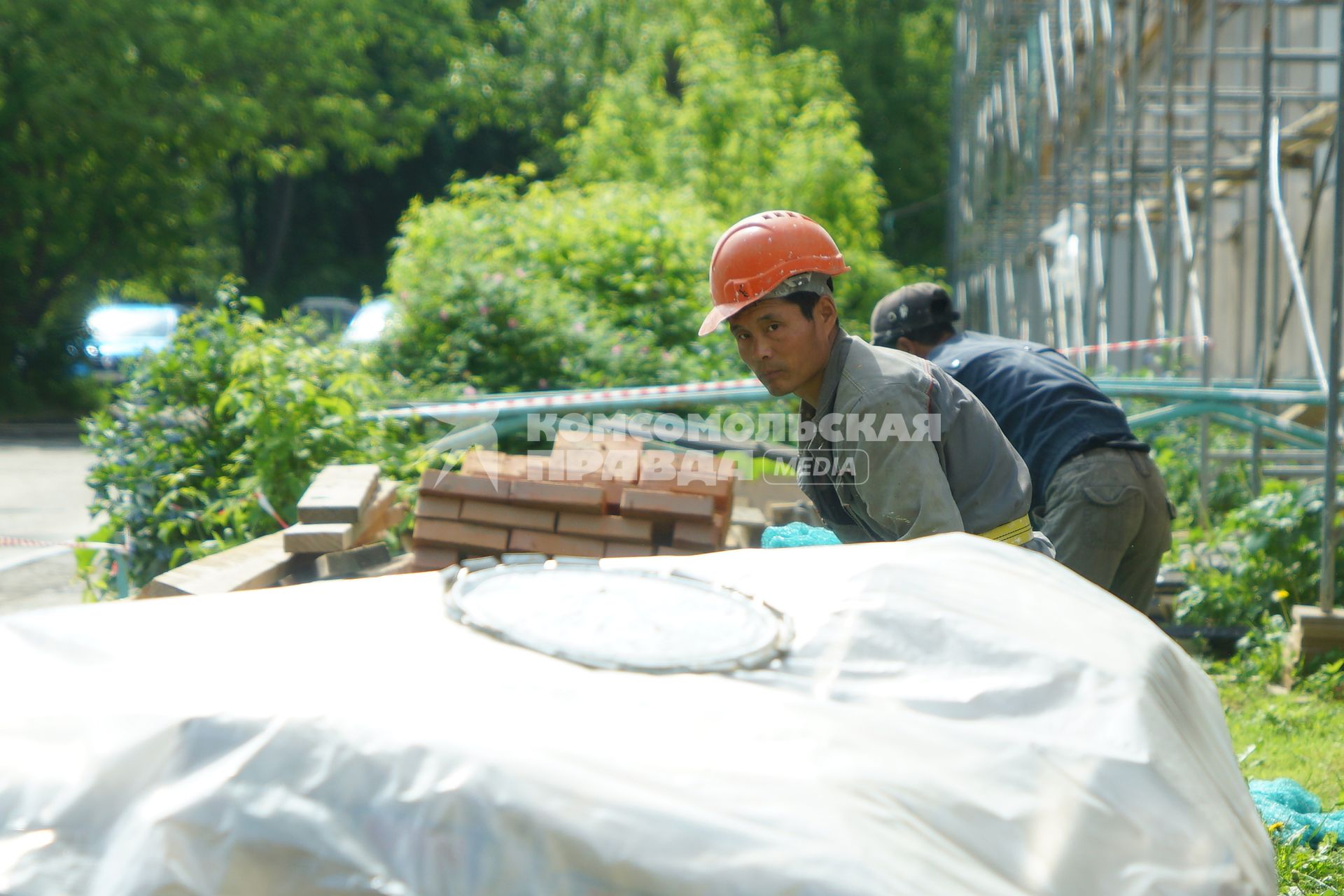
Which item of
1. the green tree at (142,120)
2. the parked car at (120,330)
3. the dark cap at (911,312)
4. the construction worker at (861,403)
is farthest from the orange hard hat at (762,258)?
the green tree at (142,120)

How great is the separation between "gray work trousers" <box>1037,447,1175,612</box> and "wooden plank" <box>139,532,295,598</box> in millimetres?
3026

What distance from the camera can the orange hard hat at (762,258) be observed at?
2.89 m

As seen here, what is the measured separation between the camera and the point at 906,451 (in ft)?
9.01

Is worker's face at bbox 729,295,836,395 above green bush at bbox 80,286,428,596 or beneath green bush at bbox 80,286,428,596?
above

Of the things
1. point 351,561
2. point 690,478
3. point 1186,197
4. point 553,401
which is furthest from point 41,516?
point 1186,197

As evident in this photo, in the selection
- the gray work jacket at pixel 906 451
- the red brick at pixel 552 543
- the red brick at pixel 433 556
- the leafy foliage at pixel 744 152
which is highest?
the leafy foliage at pixel 744 152

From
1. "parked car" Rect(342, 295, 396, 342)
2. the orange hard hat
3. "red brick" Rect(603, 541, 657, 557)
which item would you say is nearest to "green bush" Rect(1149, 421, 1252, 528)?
"red brick" Rect(603, 541, 657, 557)

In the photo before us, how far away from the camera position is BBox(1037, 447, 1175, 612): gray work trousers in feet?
14.2

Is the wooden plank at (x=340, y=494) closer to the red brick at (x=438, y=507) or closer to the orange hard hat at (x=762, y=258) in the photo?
the red brick at (x=438, y=507)

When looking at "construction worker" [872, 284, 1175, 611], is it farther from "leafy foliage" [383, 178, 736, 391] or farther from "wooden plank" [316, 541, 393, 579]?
"leafy foliage" [383, 178, 736, 391]

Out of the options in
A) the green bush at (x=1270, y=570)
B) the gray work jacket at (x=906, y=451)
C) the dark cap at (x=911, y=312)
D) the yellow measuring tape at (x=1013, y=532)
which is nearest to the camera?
the gray work jacket at (x=906, y=451)

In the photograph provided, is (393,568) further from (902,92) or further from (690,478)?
(902,92)

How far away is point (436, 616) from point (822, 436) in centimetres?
137

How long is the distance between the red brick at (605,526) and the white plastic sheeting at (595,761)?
3536 millimetres
